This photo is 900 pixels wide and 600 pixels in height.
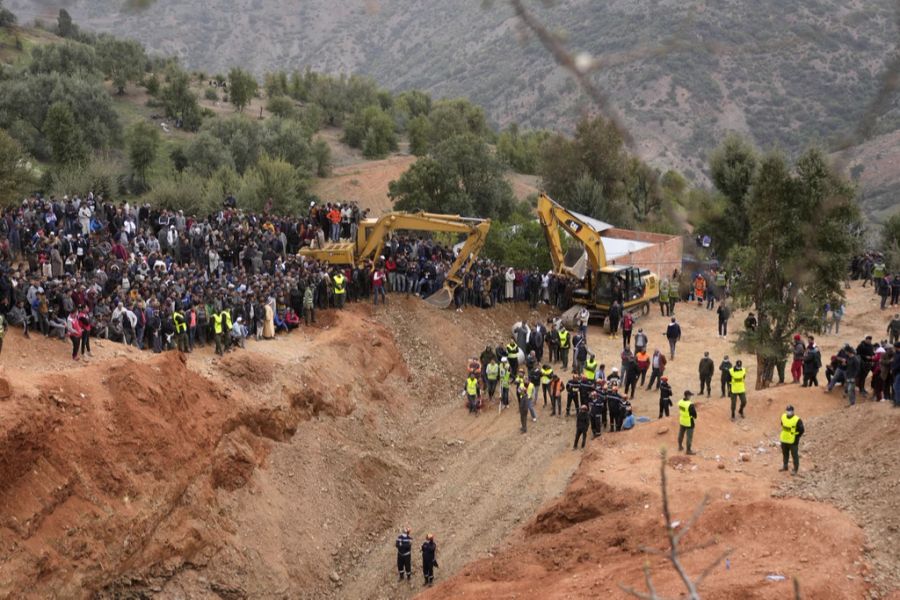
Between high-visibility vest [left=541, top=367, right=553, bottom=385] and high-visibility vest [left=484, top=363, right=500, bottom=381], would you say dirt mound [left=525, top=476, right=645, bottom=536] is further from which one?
high-visibility vest [left=484, top=363, right=500, bottom=381]

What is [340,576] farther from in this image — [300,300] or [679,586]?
[300,300]

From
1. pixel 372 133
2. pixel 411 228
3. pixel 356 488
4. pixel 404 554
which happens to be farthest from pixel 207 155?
pixel 404 554

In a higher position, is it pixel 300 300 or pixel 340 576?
pixel 300 300

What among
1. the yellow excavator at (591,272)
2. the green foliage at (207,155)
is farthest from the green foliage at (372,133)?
the yellow excavator at (591,272)

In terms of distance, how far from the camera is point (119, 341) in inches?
877

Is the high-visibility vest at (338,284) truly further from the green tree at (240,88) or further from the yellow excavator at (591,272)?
the green tree at (240,88)

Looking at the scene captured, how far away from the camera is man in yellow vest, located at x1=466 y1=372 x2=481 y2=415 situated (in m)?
26.2

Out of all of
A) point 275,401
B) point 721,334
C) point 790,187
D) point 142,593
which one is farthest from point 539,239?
point 142,593

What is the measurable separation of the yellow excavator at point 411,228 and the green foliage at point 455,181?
18348mm

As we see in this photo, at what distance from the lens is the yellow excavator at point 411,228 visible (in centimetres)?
3081

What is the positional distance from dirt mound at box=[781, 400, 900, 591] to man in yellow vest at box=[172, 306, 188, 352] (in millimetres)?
13680

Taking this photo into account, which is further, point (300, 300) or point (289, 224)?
point (289, 224)

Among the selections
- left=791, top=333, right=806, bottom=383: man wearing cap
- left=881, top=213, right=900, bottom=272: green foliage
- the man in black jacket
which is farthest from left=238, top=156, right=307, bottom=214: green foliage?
left=881, top=213, right=900, bottom=272: green foliage

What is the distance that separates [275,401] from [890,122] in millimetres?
18334
